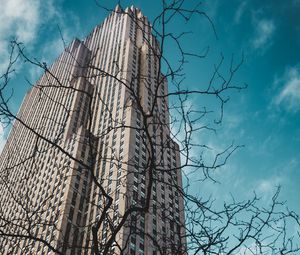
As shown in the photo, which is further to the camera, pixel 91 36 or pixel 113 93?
pixel 91 36

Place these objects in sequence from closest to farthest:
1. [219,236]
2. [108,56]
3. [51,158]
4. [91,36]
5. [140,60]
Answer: [219,236] → [51,158] → [140,60] → [108,56] → [91,36]

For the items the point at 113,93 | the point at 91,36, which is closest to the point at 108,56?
the point at 113,93

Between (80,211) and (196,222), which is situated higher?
(80,211)

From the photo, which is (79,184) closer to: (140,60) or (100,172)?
(100,172)

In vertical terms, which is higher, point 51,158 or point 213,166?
point 51,158

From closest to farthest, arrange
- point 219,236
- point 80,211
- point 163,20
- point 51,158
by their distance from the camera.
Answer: point 163,20 < point 219,236 < point 80,211 < point 51,158

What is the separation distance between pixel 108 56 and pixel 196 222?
11316 centimetres

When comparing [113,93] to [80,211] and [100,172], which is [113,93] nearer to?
[100,172]

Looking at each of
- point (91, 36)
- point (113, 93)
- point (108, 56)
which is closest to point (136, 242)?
point (113, 93)

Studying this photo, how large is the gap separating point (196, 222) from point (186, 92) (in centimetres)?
238

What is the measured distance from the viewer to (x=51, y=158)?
3179 inches

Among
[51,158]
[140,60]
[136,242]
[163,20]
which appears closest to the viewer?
[163,20]

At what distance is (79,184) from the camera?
70000mm

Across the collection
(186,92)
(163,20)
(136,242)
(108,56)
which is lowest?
(186,92)
